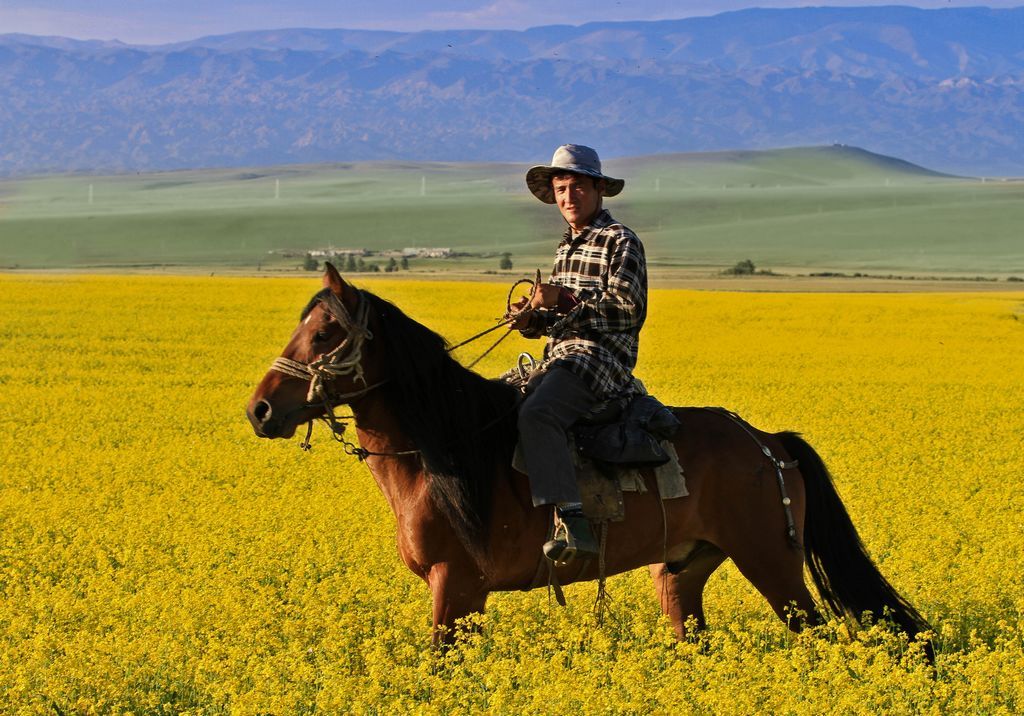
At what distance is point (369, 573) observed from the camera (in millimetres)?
8734

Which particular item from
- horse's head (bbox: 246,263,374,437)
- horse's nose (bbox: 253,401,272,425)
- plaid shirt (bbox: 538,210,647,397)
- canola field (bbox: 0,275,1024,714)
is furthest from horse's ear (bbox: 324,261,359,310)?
canola field (bbox: 0,275,1024,714)

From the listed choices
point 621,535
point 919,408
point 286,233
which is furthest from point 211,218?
point 621,535

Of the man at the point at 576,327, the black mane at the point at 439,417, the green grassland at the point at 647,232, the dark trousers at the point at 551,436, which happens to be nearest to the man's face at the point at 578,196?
the man at the point at 576,327

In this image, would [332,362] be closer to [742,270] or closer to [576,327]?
[576,327]

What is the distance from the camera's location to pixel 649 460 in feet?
21.0

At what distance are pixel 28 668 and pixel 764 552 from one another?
143 inches

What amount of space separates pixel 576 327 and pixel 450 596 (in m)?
1.43

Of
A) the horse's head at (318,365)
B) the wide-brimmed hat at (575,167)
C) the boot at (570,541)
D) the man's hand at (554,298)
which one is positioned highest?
the wide-brimmed hat at (575,167)

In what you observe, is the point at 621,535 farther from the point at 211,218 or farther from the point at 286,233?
the point at 211,218

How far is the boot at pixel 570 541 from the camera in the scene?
619cm

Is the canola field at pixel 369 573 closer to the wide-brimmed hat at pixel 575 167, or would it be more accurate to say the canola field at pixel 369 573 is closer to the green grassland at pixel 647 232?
the wide-brimmed hat at pixel 575 167

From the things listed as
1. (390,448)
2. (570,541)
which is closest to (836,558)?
(570,541)

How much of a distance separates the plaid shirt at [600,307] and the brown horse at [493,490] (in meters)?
0.46

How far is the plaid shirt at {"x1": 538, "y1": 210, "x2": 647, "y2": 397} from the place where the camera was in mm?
6246
